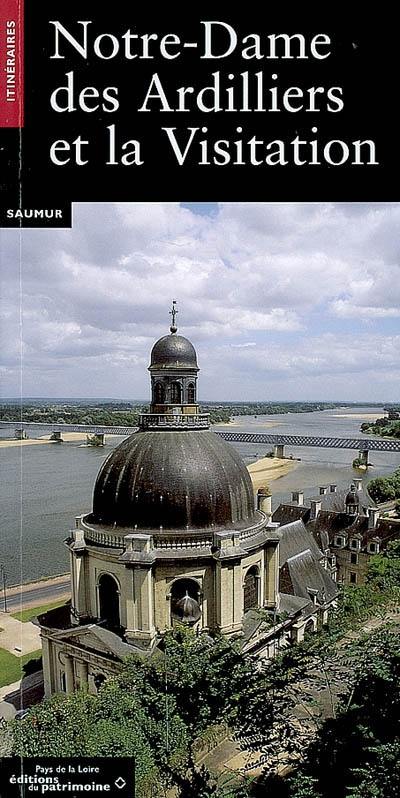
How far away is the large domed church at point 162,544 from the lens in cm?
1138

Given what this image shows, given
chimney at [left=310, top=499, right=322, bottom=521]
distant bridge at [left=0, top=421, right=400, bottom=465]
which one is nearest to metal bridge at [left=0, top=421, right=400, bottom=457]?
distant bridge at [left=0, top=421, right=400, bottom=465]

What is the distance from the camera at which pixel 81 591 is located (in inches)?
487

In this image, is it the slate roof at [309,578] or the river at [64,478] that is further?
the river at [64,478]

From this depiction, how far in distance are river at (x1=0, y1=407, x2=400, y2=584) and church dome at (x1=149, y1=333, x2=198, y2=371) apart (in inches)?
492

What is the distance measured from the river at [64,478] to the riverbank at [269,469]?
493mm

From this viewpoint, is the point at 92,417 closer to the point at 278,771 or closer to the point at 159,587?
the point at 159,587

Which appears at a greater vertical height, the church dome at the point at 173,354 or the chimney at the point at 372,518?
the church dome at the point at 173,354

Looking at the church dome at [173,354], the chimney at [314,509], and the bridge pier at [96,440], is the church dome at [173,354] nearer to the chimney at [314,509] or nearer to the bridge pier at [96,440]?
the chimney at [314,509]

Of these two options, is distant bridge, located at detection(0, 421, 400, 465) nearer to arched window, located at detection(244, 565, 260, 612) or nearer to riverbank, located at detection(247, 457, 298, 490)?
riverbank, located at detection(247, 457, 298, 490)

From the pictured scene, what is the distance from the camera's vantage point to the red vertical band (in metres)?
4.70

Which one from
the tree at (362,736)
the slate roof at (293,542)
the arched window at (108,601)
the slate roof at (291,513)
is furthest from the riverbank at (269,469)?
the tree at (362,736)

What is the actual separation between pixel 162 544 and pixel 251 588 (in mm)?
2661

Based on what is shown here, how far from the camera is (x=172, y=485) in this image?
38.3 feet

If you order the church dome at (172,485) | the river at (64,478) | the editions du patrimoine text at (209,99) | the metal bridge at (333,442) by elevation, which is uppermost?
the editions du patrimoine text at (209,99)
